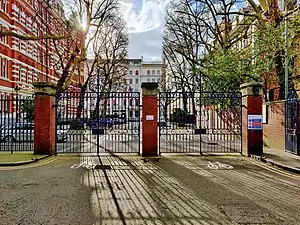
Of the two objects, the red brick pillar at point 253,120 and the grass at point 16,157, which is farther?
the red brick pillar at point 253,120

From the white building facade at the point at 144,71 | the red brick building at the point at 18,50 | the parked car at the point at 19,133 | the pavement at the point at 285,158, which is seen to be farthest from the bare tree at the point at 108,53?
the white building facade at the point at 144,71

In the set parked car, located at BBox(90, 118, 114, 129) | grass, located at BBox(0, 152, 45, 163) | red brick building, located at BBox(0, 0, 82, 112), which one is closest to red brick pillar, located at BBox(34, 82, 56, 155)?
grass, located at BBox(0, 152, 45, 163)

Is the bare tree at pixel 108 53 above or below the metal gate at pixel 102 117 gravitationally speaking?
above

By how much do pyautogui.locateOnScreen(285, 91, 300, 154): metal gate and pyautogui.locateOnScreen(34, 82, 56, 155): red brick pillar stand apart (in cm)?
1068

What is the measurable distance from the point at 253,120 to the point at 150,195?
321 inches

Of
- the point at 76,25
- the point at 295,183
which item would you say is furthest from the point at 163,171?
the point at 76,25

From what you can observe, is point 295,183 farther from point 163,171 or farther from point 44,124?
point 44,124

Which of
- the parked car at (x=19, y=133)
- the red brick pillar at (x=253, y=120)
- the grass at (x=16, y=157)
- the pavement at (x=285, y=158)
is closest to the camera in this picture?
the pavement at (x=285, y=158)

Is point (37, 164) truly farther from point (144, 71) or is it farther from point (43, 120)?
point (144, 71)

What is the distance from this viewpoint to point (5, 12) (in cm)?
3450

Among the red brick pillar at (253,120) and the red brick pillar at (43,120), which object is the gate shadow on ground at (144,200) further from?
the red brick pillar at (253,120)

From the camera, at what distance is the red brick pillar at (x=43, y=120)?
44.2ft

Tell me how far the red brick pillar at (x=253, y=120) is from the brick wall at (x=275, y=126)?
1706mm

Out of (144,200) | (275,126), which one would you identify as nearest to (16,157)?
(144,200)
